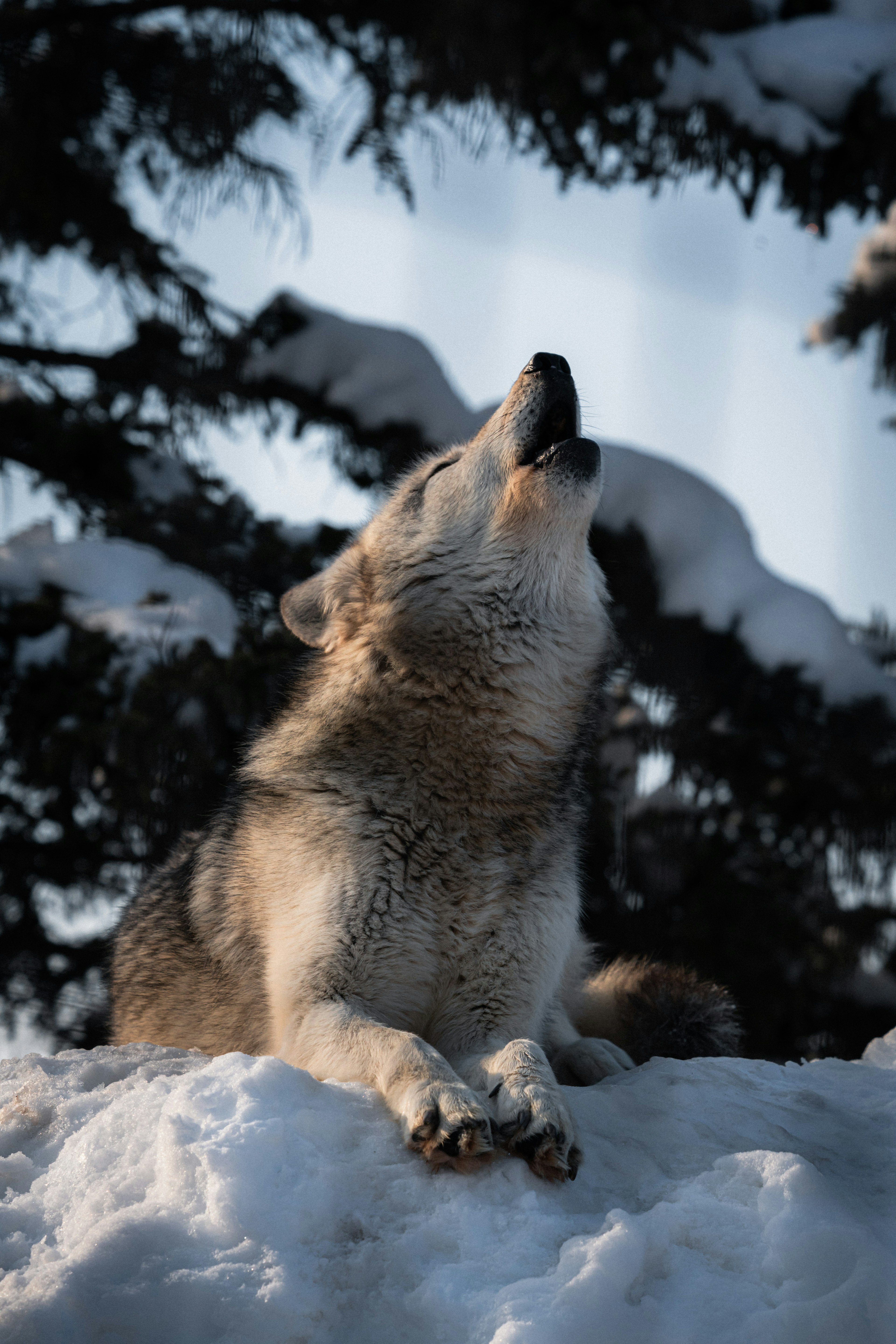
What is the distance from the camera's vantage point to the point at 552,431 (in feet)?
8.87

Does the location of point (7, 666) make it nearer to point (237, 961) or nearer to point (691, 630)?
point (237, 961)

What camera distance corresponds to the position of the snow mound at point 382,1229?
147 centimetres

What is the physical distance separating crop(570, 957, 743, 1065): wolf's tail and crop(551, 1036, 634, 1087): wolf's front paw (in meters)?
0.21

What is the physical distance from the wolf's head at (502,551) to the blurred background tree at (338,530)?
7.70ft

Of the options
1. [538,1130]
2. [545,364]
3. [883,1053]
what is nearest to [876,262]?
[545,364]

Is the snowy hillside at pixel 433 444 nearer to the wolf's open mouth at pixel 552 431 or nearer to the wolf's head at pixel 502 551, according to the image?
the wolf's head at pixel 502 551

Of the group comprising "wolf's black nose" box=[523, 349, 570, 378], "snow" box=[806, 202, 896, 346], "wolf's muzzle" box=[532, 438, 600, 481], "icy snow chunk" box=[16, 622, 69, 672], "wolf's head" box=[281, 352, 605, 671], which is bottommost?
"icy snow chunk" box=[16, 622, 69, 672]

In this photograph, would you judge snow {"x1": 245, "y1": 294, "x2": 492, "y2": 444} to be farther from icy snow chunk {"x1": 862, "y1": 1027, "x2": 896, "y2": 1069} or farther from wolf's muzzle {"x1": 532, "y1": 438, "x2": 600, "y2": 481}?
icy snow chunk {"x1": 862, "y1": 1027, "x2": 896, "y2": 1069}

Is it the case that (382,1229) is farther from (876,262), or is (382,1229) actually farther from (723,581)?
(876,262)

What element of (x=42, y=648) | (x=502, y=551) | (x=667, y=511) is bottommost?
(x=42, y=648)

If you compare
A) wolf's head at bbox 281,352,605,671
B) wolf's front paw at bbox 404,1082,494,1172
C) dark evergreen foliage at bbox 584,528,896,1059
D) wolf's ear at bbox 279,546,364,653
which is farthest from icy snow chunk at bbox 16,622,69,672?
wolf's front paw at bbox 404,1082,494,1172

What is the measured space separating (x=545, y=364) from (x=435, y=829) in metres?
1.39

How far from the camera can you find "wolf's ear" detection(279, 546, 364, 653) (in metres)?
2.85

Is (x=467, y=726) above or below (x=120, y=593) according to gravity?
above
